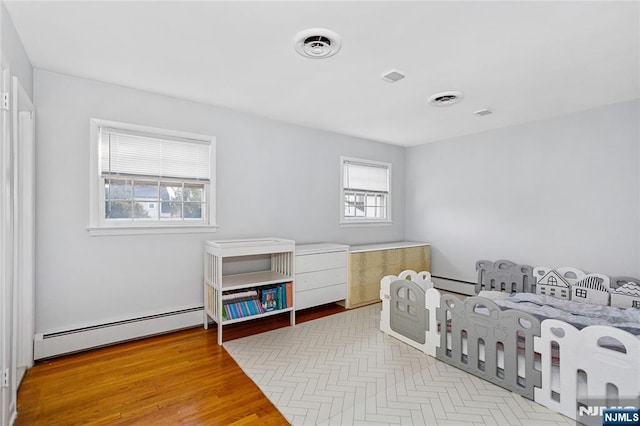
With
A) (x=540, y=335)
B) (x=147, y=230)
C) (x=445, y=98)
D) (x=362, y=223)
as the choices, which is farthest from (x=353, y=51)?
(x=362, y=223)

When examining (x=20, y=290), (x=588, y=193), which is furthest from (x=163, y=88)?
(x=588, y=193)

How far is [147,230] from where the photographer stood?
3129mm

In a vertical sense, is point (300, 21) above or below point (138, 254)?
above

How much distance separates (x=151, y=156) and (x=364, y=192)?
3216 mm

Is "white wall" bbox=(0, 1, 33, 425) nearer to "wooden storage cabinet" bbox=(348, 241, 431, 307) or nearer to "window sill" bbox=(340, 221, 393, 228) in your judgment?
"wooden storage cabinet" bbox=(348, 241, 431, 307)

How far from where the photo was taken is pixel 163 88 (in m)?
3.06

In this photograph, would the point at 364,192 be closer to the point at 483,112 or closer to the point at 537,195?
the point at 483,112

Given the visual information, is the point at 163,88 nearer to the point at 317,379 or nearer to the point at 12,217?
the point at 12,217

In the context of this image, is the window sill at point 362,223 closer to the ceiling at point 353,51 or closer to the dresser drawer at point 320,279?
the dresser drawer at point 320,279

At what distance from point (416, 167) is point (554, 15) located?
12.2ft

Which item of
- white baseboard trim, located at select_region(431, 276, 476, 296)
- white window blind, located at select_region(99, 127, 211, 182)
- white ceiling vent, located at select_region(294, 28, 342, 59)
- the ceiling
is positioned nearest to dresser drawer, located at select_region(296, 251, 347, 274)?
white window blind, located at select_region(99, 127, 211, 182)

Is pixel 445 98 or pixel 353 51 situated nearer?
pixel 353 51

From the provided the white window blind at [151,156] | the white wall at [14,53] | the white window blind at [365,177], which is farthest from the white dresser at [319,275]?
the white wall at [14,53]

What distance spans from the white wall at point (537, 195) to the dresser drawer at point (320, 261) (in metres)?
2.12
